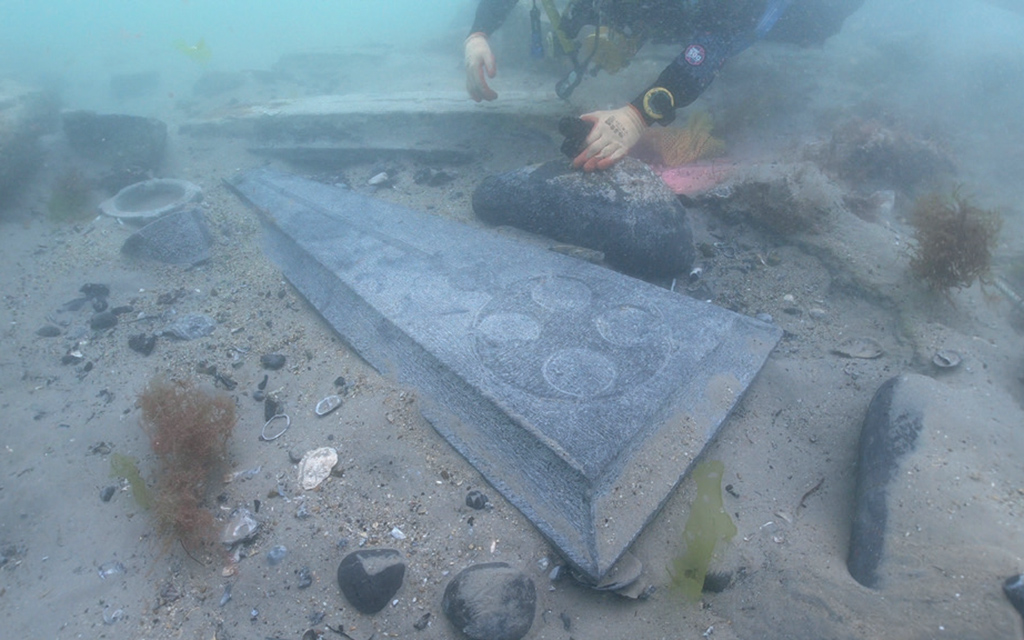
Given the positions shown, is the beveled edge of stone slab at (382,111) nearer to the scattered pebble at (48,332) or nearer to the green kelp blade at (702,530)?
the scattered pebble at (48,332)

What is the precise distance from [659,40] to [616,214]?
3.59 meters

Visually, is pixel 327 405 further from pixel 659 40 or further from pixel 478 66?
pixel 659 40

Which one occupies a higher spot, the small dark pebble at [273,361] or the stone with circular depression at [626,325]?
the stone with circular depression at [626,325]

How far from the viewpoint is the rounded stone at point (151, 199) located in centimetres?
594

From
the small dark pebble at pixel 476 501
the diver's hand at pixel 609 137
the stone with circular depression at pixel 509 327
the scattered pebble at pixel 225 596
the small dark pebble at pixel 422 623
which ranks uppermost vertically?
the diver's hand at pixel 609 137

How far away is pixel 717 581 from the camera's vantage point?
2.25m

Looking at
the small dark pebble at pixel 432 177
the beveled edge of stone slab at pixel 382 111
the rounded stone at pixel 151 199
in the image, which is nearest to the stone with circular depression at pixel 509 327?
the small dark pebble at pixel 432 177

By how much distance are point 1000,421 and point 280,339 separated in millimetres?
5015

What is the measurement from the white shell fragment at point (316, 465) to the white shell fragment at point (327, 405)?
1.04ft

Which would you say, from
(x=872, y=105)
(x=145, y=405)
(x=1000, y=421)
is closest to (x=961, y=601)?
(x=1000, y=421)

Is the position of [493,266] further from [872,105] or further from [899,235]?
[872,105]

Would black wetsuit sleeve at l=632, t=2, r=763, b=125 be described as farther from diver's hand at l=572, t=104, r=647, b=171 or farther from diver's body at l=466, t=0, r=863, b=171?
diver's hand at l=572, t=104, r=647, b=171

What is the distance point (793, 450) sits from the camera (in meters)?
2.91

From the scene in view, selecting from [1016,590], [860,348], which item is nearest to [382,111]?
[860,348]
